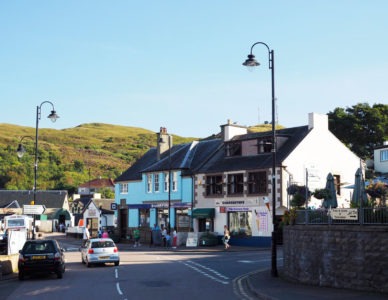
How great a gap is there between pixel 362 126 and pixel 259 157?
121 feet

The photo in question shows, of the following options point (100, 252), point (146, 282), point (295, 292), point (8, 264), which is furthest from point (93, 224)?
point (295, 292)

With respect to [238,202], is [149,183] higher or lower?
higher

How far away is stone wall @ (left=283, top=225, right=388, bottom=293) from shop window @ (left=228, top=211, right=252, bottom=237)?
932 inches

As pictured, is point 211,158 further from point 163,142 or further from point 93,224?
point 93,224

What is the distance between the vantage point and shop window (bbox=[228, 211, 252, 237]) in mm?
44781

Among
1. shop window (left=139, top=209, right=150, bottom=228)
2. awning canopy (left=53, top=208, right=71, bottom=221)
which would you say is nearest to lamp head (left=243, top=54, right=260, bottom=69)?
shop window (left=139, top=209, right=150, bottom=228)

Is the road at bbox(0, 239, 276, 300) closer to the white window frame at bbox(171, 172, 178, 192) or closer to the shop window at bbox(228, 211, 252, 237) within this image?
the shop window at bbox(228, 211, 252, 237)

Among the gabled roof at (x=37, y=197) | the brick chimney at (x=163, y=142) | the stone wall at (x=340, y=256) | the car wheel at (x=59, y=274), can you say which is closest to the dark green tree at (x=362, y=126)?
the brick chimney at (x=163, y=142)

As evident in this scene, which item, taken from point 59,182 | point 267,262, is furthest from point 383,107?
point 59,182

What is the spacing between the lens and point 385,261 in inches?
635

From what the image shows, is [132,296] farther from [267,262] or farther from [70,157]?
[70,157]

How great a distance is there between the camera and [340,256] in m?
17.8

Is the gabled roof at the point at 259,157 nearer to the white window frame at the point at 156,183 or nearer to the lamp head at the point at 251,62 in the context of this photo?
the white window frame at the point at 156,183

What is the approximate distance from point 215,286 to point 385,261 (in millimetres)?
6414
